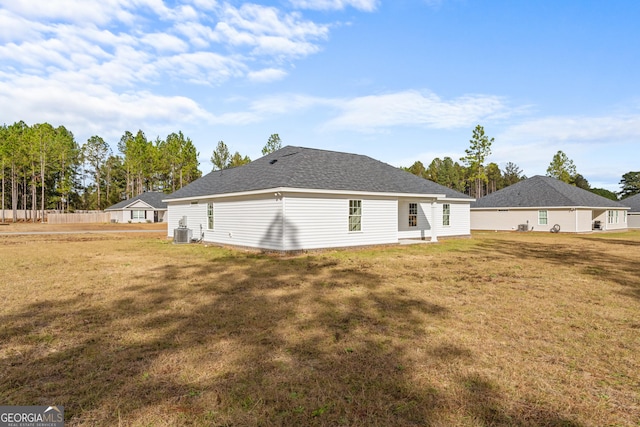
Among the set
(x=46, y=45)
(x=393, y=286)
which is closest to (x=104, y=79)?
(x=46, y=45)

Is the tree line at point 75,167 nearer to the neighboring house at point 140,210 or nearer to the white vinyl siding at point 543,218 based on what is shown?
the neighboring house at point 140,210

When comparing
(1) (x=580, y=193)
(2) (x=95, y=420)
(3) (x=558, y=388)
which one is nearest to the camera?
(2) (x=95, y=420)

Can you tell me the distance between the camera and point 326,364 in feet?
13.7

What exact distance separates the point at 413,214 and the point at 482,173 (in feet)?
122

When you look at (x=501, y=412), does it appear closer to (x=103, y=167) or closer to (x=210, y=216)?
(x=210, y=216)

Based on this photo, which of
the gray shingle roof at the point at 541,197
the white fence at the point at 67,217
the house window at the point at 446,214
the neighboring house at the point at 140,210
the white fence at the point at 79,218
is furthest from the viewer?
the neighboring house at the point at 140,210

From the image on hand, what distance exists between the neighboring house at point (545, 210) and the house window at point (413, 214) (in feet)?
53.6

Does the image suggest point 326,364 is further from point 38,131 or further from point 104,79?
point 38,131

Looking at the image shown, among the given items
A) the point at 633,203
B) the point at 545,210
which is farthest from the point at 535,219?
the point at 633,203

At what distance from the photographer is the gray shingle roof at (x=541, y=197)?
30953 millimetres

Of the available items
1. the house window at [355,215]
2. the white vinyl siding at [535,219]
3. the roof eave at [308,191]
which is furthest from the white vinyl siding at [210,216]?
the white vinyl siding at [535,219]

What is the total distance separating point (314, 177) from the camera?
53.7 ft

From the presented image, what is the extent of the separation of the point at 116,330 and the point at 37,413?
7.53 feet

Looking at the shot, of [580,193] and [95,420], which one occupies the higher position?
[580,193]
